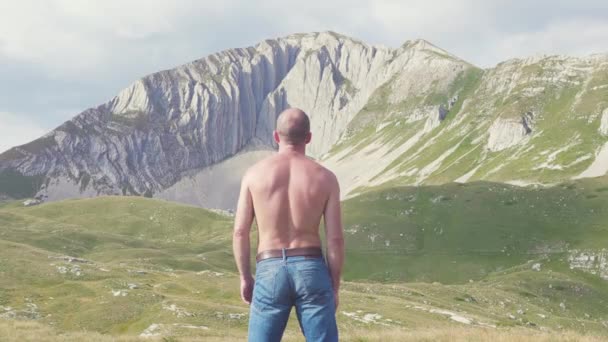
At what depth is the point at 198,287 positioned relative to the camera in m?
57.3

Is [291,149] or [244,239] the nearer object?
[244,239]

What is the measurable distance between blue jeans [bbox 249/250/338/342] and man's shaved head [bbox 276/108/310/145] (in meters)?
1.83

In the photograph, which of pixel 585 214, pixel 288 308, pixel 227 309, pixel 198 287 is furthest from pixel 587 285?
pixel 288 308

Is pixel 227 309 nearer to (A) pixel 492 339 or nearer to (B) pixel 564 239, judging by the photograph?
(A) pixel 492 339

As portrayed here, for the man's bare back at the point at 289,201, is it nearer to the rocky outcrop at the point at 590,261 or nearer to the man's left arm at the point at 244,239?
the man's left arm at the point at 244,239

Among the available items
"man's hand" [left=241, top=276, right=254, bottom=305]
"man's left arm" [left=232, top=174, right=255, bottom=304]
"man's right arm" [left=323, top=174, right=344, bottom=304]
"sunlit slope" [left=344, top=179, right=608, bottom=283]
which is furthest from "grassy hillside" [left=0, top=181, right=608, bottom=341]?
"man's left arm" [left=232, top=174, right=255, bottom=304]

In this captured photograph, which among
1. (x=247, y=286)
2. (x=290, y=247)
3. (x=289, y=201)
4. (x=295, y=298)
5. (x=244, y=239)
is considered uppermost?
(x=289, y=201)

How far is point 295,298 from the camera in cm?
859

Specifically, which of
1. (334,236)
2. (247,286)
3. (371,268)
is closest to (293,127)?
(334,236)

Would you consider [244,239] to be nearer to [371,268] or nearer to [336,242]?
[336,242]

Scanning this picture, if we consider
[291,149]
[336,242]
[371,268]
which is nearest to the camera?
[336,242]

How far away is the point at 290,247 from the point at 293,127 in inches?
71.8

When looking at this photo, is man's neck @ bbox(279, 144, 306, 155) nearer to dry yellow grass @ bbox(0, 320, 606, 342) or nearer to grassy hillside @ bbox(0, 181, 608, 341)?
dry yellow grass @ bbox(0, 320, 606, 342)

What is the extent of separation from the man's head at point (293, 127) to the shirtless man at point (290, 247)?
35 cm
